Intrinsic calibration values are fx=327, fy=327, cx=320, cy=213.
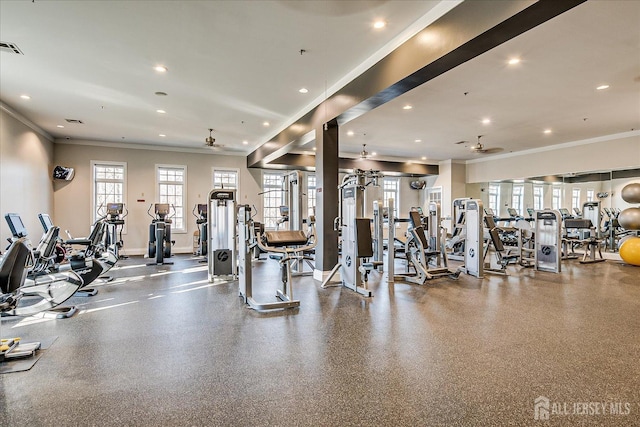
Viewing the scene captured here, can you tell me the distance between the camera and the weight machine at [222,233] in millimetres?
5877

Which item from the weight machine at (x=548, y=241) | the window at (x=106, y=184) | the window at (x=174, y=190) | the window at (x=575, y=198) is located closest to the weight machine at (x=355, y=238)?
the weight machine at (x=548, y=241)

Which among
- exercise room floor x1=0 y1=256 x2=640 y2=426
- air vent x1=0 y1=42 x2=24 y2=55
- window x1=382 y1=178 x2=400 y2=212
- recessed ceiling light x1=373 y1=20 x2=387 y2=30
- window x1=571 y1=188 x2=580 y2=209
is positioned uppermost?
air vent x1=0 y1=42 x2=24 y2=55

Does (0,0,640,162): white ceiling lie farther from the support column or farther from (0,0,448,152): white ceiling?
the support column

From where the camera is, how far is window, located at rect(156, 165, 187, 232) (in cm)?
1005

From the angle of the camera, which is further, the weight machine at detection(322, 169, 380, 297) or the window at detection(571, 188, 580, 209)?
the window at detection(571, 188, 580, 209)

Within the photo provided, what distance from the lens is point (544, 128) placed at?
7.77 metres

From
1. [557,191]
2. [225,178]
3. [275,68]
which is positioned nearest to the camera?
[275,68]

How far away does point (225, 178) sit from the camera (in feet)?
35.2

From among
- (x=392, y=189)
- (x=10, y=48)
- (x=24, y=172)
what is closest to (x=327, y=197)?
(x=10, y=48)

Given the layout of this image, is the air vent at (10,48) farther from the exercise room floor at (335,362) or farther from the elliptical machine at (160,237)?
the elliptical machine at (160,237)

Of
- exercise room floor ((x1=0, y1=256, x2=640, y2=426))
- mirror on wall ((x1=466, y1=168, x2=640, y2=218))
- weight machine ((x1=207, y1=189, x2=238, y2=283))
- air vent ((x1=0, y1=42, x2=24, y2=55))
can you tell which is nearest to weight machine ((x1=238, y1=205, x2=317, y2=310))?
exercise room floor ((x1=0, y1=256, x2=640, y2=426))

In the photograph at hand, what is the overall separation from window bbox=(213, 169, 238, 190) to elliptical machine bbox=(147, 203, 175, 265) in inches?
81.6

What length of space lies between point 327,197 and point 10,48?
461 centimetres

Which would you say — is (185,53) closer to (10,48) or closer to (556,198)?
(10,48)
